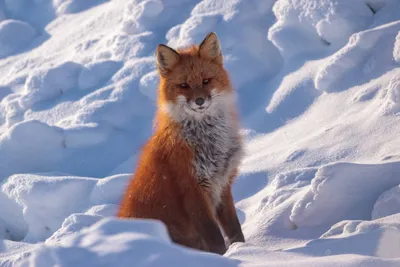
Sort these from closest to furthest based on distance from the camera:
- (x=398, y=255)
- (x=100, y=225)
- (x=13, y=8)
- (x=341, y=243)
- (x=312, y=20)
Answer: (x=100, y=225), (x=398, y=255), (x=341, y=243), (x=312, y=20), (x=13, y=8)

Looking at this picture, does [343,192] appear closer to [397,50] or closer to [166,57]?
[166,57]

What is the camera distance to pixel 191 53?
5.31 meters

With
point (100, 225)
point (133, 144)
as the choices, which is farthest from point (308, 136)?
Answer: point (100, 225)

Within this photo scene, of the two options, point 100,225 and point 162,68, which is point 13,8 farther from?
point 100,225

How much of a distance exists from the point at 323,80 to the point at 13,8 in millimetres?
7563

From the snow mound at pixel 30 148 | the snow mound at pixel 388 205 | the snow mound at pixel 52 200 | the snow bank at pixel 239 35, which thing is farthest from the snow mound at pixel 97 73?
the snow mound at pixel 388 205

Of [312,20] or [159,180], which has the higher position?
[312,20]

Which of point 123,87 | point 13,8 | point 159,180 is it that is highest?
point 13,8

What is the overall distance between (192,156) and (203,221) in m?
0.50

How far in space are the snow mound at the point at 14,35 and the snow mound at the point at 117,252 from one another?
392 inches

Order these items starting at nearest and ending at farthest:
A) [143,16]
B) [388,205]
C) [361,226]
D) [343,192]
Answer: [361,226] → [388,205] → [343,192] → [143,16]

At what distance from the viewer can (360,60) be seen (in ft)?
24.1

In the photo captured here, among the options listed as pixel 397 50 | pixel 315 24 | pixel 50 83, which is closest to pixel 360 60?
pixel 397 50

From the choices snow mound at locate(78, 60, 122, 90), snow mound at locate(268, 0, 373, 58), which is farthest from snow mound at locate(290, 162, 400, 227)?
snow mound at locate(78, 60, 122, 90)
